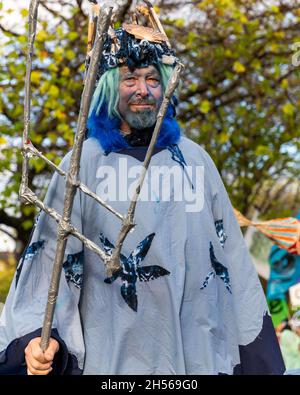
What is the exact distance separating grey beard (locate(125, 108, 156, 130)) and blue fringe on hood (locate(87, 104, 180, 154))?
0.07 meters

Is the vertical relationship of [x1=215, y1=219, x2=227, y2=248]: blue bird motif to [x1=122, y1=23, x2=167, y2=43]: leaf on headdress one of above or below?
below

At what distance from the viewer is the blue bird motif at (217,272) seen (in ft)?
10.0

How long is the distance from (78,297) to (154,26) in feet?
3.37

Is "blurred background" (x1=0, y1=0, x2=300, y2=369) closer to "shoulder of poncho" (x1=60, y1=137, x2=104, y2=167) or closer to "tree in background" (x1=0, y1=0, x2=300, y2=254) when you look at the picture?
"tree in background" (x1=0, y1=0, x2=300, y2=254)

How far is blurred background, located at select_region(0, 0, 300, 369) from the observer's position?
Answer: 281 inches

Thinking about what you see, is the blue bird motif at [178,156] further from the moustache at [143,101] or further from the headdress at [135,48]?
the headdress at [135,48]

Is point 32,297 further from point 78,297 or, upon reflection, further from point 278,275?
point 278,275

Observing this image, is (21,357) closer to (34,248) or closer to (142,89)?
(34,248)

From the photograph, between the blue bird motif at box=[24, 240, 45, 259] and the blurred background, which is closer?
the blue bird motif at box=[24, 240, 45, 259]

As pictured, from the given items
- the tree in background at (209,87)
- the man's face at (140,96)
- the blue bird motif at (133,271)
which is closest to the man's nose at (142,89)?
the man's face at (140,96)

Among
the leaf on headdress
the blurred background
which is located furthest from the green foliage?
the leaf on headdress

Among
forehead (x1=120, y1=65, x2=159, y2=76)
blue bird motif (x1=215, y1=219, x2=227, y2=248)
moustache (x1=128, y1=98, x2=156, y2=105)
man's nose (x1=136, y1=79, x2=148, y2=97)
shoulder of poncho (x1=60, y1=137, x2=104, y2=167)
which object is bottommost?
blue bird motif (x1=215, y1=219, x2=227, y2=248)

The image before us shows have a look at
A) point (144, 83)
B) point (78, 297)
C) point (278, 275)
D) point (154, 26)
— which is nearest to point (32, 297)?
point (78, 297)

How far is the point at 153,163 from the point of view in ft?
10.2
